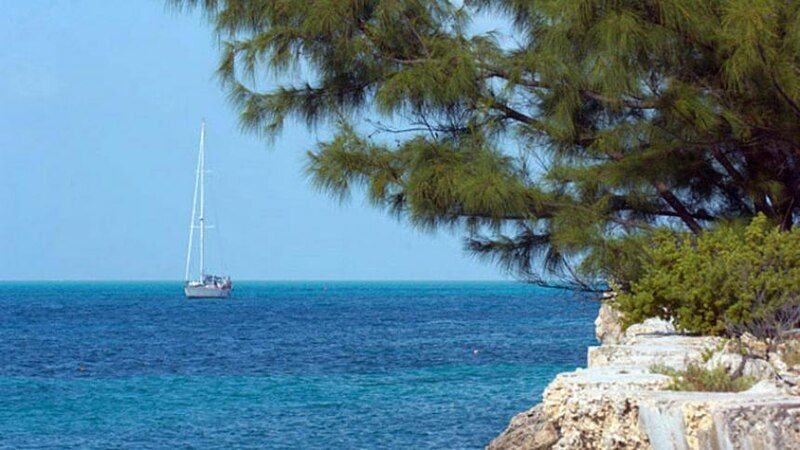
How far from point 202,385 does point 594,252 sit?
→ 23.0 meters

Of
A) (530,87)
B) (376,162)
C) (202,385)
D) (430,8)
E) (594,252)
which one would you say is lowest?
(202,385)

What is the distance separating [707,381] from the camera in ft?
17.7

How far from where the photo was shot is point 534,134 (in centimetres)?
1090

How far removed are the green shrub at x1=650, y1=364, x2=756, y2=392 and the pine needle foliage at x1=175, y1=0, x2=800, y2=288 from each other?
3896 mm

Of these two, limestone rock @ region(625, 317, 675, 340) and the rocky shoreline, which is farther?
limestone rock @ region(625, 317, 675, 340)

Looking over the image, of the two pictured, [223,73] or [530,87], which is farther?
[223,73]

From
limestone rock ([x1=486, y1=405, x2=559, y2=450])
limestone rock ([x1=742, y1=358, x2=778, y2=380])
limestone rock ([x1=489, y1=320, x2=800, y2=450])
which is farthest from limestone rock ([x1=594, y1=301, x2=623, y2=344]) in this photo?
limestone rock ([x1=742, y1=358, x2=778, y2=380])

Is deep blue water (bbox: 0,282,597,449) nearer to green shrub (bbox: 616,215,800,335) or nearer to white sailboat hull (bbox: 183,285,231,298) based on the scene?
green shrub (bbox: 616,215,800,335)

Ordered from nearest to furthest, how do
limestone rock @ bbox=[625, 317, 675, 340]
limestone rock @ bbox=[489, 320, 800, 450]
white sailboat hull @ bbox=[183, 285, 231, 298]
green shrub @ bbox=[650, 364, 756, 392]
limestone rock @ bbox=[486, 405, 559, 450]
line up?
limestone rock @ bbox=[489, 320, 800, 450], green shrub @ bbox=[650, 364, 756, 392], limestone rock @ bbox=[625, 317, 675, 340], limestone rock @ bbox=[486, 405, 559, 450], white sailboat hull @ bbox=[183, 285, 231, 298]

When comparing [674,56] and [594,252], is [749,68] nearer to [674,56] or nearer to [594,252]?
[674,56]

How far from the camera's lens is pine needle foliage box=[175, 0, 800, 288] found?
30.2ft

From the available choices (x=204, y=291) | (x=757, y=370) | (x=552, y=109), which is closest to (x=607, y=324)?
(x=552, y=109)

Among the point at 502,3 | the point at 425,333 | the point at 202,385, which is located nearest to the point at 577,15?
the point at 502,3

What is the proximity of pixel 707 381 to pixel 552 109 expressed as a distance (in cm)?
543
